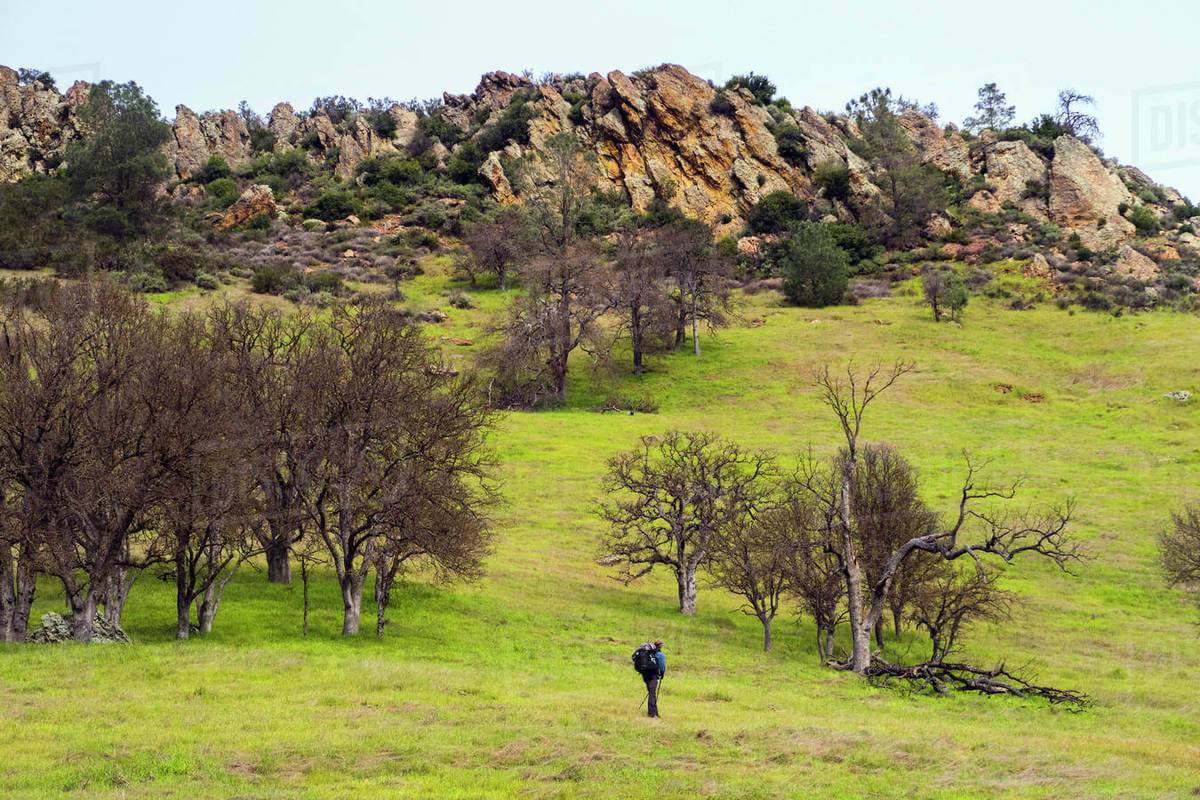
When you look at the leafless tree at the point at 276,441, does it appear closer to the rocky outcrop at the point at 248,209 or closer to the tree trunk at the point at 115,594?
the tree trunk at the point at 115,594

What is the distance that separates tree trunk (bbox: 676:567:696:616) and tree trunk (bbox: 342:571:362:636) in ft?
42.5

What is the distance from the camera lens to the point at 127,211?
338 ft

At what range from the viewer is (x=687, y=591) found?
38.1m

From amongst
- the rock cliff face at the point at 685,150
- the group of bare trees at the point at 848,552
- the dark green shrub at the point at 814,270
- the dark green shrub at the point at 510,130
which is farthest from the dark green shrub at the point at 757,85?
the group of bare trees at the point at 848,552

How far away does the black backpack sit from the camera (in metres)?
21.8

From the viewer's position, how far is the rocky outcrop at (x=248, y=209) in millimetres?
121750

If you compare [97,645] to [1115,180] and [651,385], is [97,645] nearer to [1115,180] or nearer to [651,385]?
[651,385]

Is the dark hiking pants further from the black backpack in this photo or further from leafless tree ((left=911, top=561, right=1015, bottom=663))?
leafless tree ((left=911, top=561, right=1015, bottom=663))

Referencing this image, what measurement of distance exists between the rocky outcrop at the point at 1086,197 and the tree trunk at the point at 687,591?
304 feet

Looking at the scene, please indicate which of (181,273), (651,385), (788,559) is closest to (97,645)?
(788,559)

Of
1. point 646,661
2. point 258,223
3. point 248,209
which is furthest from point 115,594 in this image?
point 248,209

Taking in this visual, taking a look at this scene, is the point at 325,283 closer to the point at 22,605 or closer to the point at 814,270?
the point at 814,270

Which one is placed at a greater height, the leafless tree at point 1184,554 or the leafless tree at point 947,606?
the leafless tree at point 1184,554

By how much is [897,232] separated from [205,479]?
105 metres
